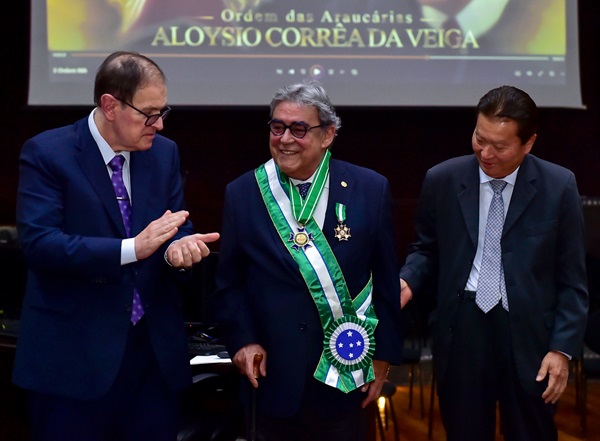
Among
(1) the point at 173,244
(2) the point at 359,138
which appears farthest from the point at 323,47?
(1) the point at 173,244

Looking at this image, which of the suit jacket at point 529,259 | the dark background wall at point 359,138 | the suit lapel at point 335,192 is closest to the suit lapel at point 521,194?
the suit jacket at point 529,259

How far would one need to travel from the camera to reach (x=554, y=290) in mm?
3064

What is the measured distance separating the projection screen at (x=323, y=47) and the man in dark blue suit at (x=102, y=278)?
3.20 meters

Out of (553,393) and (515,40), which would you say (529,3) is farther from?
(553,393)

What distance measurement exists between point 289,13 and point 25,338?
12.0 ft

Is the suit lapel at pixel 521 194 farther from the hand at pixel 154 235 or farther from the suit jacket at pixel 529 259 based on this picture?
the hand at pixel 154 235

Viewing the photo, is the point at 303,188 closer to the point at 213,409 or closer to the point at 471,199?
the point at 471,199

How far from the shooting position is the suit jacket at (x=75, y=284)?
271 cm

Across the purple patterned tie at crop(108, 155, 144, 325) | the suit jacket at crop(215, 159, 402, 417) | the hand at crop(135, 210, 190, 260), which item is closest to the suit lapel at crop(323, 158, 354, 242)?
the suit jacket at crop(215, 159, 402, 417)

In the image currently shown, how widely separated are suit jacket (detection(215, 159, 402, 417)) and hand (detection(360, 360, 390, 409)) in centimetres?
2

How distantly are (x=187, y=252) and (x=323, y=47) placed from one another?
355 centimetres

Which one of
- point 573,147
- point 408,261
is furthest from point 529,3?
point 408,261

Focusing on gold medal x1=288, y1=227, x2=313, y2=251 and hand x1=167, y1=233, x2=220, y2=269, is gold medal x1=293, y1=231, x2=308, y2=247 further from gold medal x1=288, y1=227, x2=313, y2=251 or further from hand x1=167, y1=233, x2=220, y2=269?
hand x1=167, y1=233, x2=220, y2=269

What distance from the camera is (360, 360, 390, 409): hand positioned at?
2920 millimetres
